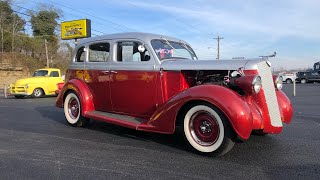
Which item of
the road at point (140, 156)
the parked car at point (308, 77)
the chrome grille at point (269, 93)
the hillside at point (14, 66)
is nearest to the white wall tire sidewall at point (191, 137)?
the road at point (140, 156)

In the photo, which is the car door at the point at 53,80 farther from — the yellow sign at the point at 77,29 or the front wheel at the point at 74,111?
the yellow sign at the point at 77,29

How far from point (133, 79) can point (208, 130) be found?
1973 millimetres

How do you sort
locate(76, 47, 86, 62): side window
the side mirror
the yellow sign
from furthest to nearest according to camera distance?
the yellow sign < locate(76, 47, 86, 62): side window < the side mirror

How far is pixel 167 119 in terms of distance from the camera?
18.8 ft

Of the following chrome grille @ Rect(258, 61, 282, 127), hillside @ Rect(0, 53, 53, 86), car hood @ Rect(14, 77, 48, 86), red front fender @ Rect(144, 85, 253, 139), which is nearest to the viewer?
red front fender @ Rect(144, 85, 253, 139)

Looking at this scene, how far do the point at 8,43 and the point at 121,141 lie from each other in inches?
1920

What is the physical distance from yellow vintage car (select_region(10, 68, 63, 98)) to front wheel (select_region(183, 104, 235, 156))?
17.2 m

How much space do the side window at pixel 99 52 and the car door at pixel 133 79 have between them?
30cm

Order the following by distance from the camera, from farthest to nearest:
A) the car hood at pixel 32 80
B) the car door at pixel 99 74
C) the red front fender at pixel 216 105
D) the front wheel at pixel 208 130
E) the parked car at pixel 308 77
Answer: the parked car at pixel 308 77, the car hood at pixel 32 80, the car door at pixel 99 74, the front wheel at pixel 208 130, the red front fender at pixel 216 105

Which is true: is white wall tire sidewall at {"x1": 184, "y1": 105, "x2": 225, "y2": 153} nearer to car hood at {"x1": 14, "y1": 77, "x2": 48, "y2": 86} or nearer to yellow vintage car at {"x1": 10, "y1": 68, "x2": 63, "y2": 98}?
yellow vintage car at {"x1": 10, "y1": 68, "x2": 63, "y2": 98}

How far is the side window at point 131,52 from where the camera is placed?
262 inches

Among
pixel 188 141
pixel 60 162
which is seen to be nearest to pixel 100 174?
pixel 60 162

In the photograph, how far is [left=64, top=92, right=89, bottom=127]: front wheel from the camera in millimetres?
8016

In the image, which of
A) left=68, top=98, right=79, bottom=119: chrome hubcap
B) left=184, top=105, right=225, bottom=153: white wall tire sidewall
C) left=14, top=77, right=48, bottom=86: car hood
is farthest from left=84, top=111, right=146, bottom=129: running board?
left=14, top=77, right=48, bottom=86: car hood
